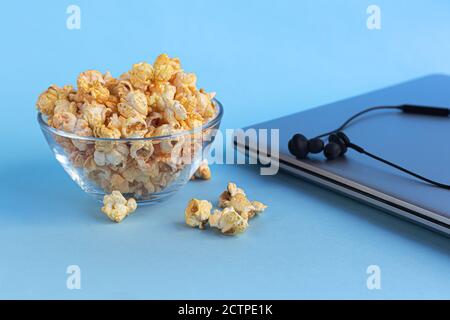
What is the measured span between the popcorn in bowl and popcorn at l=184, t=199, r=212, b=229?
2.2 inches

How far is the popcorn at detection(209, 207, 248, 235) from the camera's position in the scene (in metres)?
1.05

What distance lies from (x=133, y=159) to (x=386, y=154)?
0.42 m

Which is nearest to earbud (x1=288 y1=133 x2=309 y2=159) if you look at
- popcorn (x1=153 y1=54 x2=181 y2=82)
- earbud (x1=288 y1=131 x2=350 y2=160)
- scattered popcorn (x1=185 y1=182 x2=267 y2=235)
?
earbud (x1=288 y1=131 x2=350 y2=160)

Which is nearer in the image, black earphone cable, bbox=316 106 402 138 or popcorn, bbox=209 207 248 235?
popcorn, bbox=209 207 248 235

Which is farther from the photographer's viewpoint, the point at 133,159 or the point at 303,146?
the point at 303,146

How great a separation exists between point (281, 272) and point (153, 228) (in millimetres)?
221

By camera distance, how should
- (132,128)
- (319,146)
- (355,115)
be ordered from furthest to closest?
(355,115) < (319,146) < (132,128)

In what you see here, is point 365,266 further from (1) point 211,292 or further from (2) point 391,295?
(1) point 211,292

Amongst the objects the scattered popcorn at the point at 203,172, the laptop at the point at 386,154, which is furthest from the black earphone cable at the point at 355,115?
the scattered popcorn at the point at 203,172

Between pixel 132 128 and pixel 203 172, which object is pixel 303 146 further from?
pixel 132 128

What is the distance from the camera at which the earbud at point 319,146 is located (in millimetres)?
1175

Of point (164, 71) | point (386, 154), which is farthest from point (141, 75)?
point (386, 154)

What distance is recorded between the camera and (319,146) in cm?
118

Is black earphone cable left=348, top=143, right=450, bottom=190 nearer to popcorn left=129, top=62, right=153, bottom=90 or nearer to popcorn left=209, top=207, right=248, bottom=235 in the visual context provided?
popcorn left=209, top=207, right=248, bottom=235
